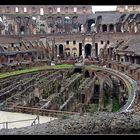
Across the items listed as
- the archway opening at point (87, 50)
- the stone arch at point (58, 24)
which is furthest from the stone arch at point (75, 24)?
the archway opening at point (87, 50)

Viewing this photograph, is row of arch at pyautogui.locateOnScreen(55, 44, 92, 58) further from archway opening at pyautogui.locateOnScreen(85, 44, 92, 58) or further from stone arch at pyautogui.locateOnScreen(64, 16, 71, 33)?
stone arch at pyautogui.locateOnScreen(64, 16, 71, 33)

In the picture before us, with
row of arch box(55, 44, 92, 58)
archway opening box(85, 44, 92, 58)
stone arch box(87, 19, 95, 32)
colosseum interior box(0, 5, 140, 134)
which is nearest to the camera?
colosseum interior box(0, 5, 140, 134)

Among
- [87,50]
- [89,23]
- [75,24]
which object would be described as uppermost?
[89,23]

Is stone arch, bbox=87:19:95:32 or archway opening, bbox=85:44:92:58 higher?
stone arch, bbox=87:19:95:32

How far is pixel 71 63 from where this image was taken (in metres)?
49.0

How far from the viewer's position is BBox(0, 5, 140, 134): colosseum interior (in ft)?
76.2

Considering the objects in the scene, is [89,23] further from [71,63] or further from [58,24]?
[71,63]

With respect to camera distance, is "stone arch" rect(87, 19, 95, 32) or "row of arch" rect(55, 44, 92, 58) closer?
"row of arch" rect(55, 44, 92, 58)

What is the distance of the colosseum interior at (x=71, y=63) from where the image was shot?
2322cm

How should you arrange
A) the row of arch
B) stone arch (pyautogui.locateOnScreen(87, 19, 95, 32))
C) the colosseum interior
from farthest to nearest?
1. stone arch (pyautogui.locateOnScreen(87, 19, 95, 32))
2. the row of arch
3. the colosseum interior

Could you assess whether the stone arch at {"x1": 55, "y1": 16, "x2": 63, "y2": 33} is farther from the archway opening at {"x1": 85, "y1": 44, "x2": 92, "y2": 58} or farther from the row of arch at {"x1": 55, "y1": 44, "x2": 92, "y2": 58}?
the archway opening at {"x1": 85, "y1": 44, "x2": 92, "y2": 58}

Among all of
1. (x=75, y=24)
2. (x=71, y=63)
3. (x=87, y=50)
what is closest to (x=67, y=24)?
(x=75, y=24)

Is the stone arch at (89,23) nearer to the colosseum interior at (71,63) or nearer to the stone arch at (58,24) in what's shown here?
the colosseum interior at (71,63)

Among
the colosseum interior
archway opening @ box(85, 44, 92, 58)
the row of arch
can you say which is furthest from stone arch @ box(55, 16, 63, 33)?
archway opening @ box(85, 44, 92, 58)
